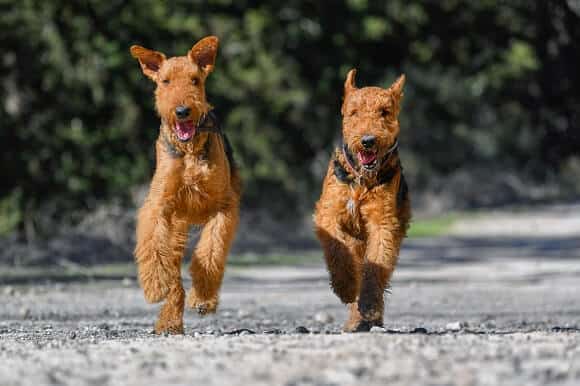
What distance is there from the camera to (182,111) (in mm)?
6891

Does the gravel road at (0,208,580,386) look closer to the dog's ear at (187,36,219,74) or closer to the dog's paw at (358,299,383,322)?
the dog's paw at (358,299,383,322)

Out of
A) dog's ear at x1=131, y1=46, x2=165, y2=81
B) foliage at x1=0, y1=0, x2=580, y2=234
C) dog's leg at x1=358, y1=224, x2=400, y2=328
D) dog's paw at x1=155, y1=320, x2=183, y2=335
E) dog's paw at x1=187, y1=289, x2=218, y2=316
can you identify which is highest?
foliage at x1=0, y1=0, x2=580, y2=234

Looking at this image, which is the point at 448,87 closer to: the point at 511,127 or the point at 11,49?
the point at 511,127

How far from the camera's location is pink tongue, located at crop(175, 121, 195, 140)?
7.00 metres

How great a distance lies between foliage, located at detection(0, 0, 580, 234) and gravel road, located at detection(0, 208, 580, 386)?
192 inches

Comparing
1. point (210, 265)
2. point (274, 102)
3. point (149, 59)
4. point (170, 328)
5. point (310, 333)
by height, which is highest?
point (274, 102)

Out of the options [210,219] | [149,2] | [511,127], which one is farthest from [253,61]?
[210,219]

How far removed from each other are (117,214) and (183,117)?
10.1 m

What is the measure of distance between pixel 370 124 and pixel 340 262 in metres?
0.84

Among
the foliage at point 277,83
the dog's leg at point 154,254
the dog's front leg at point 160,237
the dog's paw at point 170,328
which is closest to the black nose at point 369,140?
the dog's front leg at point 160,237

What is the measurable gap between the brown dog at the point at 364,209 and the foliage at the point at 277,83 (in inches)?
418

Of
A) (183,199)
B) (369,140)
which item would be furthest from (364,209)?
(183,199)

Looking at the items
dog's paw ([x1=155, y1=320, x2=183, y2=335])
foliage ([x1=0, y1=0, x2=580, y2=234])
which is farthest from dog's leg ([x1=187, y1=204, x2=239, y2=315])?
foliage ([x1=0, y1=0, x2=580, y2=234])

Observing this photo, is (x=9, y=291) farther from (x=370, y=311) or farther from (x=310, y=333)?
(x=310, y=333)
